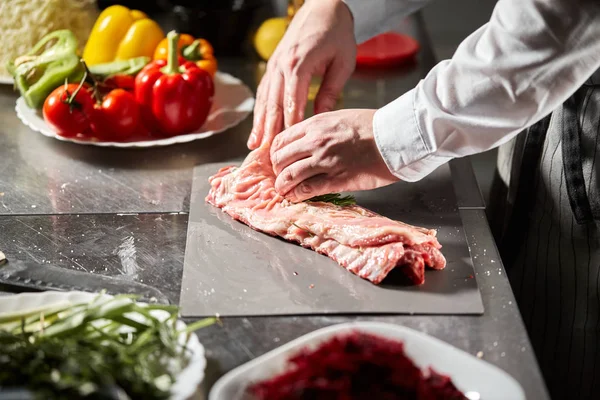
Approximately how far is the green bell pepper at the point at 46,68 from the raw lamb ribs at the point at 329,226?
2.21 ft

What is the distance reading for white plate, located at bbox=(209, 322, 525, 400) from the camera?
122cm

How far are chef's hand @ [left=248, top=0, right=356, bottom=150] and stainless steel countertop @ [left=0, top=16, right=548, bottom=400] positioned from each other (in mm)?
239

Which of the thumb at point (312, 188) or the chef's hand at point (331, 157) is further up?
the chef's hand at point (331, 157)

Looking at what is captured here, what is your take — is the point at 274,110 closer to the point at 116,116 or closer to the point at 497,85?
the point at 116,116

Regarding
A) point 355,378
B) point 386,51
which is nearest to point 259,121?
point 386,51

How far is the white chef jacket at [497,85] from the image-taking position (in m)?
1.47

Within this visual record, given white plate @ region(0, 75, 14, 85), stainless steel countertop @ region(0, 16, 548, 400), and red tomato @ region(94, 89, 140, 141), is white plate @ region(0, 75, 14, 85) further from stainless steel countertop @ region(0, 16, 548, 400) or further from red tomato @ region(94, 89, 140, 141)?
red tomato @ region(94, 89, 140, 141)

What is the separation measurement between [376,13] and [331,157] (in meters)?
0.83

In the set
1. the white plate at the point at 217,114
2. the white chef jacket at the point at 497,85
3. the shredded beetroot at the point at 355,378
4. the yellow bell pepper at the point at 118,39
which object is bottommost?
the white plate at the point at 217,114

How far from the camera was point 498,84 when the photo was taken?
1522 mm

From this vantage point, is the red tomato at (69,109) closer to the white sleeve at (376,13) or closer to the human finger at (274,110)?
the human finger at (274,110)

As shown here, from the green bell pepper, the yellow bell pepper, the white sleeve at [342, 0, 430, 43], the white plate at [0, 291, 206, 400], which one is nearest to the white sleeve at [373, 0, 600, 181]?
the white plate at [0, 291, 206, 400]

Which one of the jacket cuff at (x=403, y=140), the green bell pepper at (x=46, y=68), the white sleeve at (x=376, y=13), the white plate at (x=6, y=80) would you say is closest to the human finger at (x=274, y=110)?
the white sleeve at (x=376, y=13)

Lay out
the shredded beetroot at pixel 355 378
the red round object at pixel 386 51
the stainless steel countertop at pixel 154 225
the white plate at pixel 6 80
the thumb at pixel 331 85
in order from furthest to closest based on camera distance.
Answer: the red round object at pixel 386 51 → the white plate at pixel 6 80 → the thumb at pixel 331 85 → the stainless steel countertop at pixel 154 225 → the shredded beetroot at pixel 355 378
